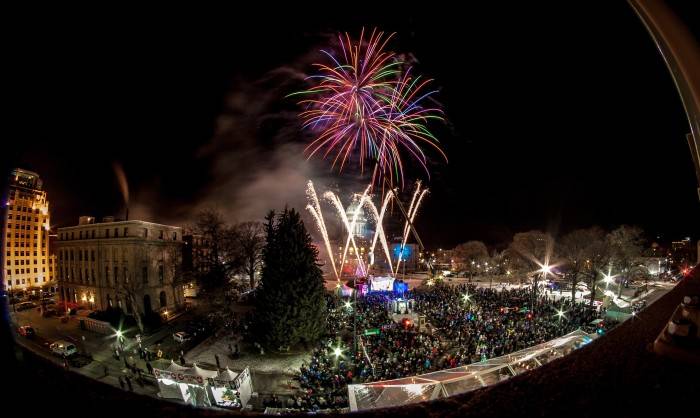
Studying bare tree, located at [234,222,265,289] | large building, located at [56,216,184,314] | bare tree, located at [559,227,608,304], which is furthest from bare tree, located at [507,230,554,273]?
large building, located at [56,216,184,314]

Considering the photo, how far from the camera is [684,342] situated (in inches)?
78.9

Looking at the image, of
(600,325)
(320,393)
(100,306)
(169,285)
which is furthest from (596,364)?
(100,306)

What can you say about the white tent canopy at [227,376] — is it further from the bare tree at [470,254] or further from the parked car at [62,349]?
the bare tree at [470,254]

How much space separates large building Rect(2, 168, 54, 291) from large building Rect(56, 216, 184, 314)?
64.5ft

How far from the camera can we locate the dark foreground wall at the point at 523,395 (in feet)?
5.02

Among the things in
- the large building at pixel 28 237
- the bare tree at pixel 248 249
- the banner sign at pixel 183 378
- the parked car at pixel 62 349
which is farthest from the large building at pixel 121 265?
the banner sign at pixel 183 378

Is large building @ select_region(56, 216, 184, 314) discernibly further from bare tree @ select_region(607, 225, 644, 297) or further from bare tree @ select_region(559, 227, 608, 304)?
bare tree @ select_region(607, 225, 644, 297)

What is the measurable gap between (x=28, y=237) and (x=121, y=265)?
40210mm

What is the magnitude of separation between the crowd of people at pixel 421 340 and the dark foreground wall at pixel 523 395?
12386mm

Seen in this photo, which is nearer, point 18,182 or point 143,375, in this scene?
point 143,375

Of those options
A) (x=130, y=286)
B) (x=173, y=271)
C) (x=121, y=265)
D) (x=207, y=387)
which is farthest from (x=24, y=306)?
(x=207, y=387)

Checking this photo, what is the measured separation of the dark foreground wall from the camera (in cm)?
153

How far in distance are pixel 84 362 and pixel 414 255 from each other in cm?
10308

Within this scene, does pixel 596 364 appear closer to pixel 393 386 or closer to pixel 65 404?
pixel 65 404
